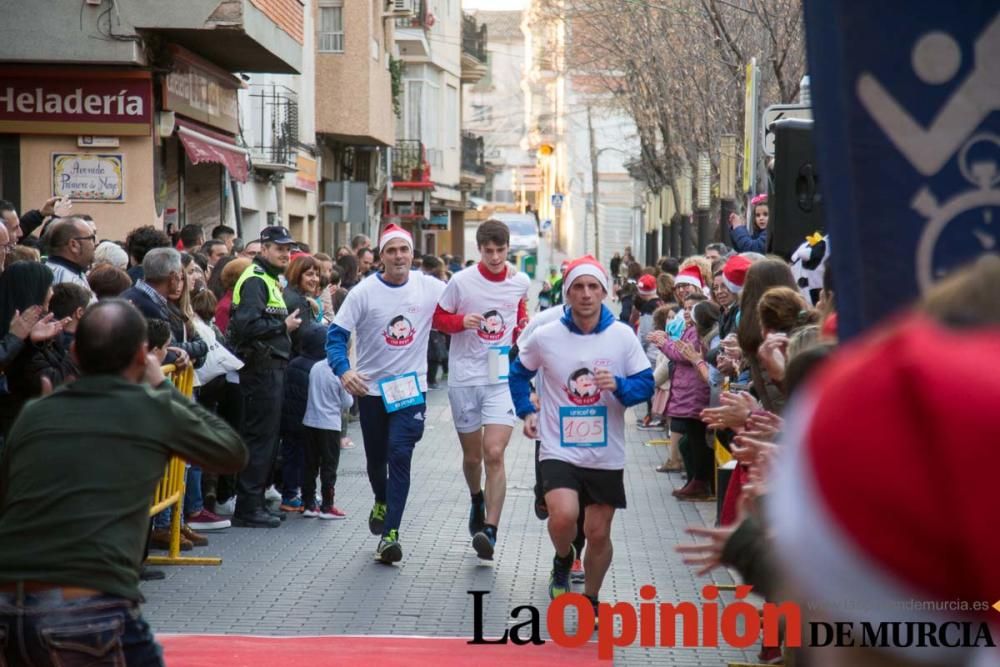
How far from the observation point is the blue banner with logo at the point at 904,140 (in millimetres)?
3338

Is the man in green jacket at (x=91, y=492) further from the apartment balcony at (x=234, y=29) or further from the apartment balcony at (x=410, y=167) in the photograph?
the apartment balcony at (x=410, y=167)

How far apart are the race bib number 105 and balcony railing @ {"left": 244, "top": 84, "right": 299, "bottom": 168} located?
22586 mm

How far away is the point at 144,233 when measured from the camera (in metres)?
13.4

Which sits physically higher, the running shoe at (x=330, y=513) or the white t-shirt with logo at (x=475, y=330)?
the white t-shirt with logo at (x=475, y=330)

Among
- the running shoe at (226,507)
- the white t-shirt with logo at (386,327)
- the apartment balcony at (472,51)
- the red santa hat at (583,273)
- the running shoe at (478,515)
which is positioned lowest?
the running shoe at (226,507)

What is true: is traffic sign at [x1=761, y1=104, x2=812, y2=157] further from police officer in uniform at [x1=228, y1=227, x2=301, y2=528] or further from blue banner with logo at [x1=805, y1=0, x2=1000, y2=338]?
blue banner with logo at [x1=805, y1=0, x2=1000, y2=338]

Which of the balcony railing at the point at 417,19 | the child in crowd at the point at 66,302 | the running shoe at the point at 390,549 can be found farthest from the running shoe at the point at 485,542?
the balcony railing at the point at 417,19

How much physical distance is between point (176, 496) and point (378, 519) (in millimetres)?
1387

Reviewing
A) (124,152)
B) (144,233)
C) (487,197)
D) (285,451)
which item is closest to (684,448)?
(285,451)

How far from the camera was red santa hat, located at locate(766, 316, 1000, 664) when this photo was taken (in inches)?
61.3

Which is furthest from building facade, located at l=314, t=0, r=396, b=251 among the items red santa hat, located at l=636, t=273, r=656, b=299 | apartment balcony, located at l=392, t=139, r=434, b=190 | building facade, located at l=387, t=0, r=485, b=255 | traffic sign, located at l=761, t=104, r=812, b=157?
traffic sign, located at l=761, t=104, r=812, b=157

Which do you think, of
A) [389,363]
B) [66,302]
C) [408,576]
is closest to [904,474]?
[66,302]

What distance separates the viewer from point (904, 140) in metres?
3.36

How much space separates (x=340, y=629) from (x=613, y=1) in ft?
93.9
